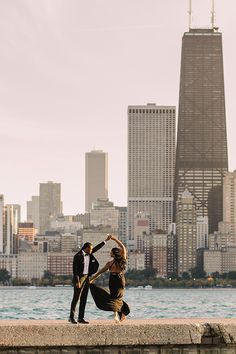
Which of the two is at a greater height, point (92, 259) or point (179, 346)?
point (92, 259)

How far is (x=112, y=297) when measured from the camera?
20.2m

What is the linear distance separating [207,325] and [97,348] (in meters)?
1.84

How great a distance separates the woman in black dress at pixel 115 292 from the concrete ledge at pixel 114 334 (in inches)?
56.4

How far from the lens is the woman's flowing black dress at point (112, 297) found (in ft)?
65.7

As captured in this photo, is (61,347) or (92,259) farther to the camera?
(92,259)

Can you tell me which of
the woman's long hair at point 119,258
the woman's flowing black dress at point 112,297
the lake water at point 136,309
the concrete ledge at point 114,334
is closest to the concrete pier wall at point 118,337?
the concrete ledge at point 114,334

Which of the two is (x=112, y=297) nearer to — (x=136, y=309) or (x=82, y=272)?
(x=82, y=272)

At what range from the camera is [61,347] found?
1791 cm

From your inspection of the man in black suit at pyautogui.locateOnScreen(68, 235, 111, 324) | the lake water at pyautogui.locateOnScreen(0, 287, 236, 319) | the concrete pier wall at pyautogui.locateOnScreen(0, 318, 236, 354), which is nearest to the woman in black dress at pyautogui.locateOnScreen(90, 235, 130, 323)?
the man in black suit at pyautogui.locateOnScreen(68, 235, 111, 324)

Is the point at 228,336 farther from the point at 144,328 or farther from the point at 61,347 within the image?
the point at 61,347

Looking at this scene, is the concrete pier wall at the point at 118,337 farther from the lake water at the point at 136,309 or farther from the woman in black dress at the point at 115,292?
the lake water at the point at 136,309

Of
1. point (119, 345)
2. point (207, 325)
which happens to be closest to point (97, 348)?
point (119, 345)

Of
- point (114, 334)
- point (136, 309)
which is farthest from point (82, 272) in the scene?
point (136, 309)

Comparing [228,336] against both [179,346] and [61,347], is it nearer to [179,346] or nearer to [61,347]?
[179,346]
